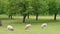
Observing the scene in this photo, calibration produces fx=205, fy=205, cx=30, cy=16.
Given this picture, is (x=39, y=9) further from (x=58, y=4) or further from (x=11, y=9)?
(x=58, y=4)

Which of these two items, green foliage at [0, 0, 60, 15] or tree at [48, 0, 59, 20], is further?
tree at [48, 0, 59, 20]

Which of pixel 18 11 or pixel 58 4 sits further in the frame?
pixel 58 4

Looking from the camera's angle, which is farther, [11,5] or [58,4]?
[58,4]

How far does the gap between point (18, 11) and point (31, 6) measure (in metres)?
2.96

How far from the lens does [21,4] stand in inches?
1751

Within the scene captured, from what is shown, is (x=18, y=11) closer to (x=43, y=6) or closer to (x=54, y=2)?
(x=43, y=6)

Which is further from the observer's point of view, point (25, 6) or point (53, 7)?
point (53, 7)

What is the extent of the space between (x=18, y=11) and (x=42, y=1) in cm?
589

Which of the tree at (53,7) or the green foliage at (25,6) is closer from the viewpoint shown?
the green foliage at (25,6)

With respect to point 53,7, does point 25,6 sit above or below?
above

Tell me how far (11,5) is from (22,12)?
2.99m

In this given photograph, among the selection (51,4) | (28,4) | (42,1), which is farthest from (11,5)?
(51,4)

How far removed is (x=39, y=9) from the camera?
148 ft

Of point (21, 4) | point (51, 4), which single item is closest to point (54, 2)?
point (51, 4)
